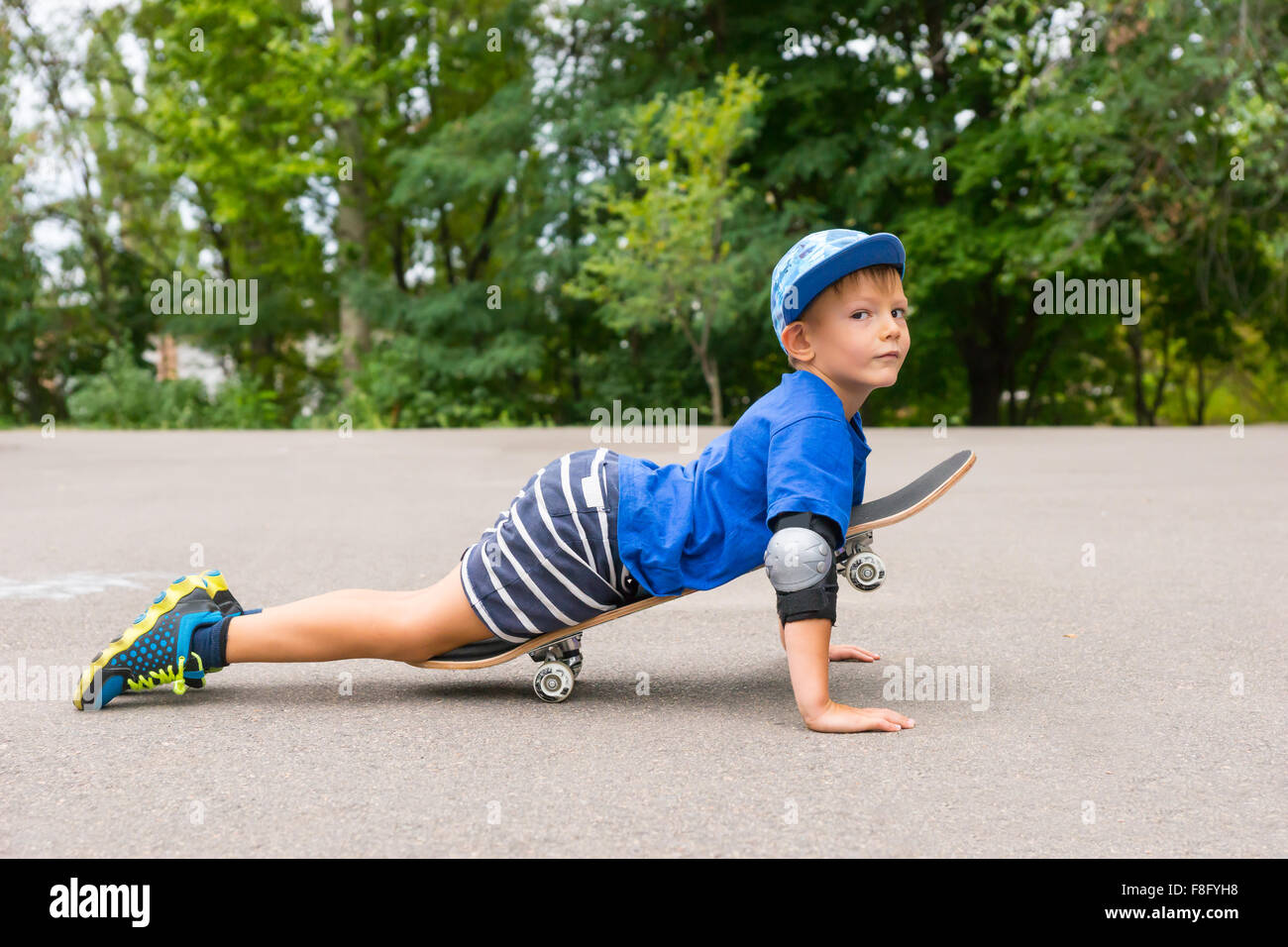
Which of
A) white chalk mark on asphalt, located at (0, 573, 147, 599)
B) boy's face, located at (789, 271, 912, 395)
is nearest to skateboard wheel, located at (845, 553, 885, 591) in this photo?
boy's face, located at (789, 271, 912, 395)

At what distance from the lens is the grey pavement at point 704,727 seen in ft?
7.57

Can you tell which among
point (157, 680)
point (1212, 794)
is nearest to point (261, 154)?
point (157, 680)

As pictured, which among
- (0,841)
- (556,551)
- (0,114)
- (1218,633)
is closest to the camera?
(0,841)

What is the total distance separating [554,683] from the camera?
3.24m

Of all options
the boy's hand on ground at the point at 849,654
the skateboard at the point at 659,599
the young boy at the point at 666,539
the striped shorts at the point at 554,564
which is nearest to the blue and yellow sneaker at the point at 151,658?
the young boy at the point at 666,539

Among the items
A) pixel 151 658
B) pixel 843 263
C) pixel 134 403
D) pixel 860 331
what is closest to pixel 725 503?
pixel 860 331

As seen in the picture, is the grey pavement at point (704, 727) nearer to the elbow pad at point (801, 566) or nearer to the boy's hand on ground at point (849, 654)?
the boy's hand on ground at point (849, 654)

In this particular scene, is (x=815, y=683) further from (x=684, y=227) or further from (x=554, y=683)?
(x=684, y=227)

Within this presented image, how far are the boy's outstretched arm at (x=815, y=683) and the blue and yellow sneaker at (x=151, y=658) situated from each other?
60.2 inches

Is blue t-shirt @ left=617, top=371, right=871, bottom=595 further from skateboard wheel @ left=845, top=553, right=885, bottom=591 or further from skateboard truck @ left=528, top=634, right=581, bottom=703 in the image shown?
skateboard truck @ left=528, top=634, right=581, bottom=703

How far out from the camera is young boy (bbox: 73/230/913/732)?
2922 mm

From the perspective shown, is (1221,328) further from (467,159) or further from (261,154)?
(261,154)

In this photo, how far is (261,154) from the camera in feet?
79.4
